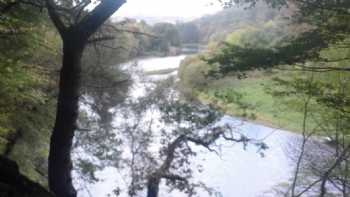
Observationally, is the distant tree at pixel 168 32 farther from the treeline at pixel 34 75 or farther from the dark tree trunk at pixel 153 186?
the dark tree trunk at pixel 153 186

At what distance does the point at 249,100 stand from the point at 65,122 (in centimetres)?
879

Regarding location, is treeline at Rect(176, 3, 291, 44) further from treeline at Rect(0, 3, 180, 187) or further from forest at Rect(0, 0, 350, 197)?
treeline at Rect(0, 3, 180, 187)

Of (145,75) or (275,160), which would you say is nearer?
(145,75)

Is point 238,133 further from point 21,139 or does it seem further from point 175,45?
point 175,45

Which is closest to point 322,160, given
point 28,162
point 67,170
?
point 28,162

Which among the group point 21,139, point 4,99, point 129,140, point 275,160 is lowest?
point 275,160

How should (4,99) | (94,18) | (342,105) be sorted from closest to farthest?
1. (94,18)
2. (342,105)
3. (4,99)

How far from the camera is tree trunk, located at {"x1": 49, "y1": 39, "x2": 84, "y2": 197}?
293cm

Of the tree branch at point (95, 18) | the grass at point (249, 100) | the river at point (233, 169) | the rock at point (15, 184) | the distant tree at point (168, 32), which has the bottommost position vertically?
the river at point (233, 169)

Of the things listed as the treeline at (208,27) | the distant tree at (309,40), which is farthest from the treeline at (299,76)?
the treeline at (208,27)

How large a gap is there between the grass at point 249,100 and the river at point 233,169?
41 centimetres

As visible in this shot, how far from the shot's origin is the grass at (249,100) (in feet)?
28.7

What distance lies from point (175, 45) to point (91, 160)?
5.47 meters

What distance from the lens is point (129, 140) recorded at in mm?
10289
